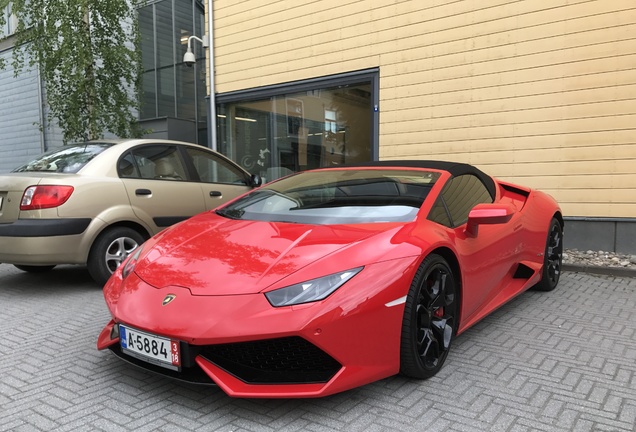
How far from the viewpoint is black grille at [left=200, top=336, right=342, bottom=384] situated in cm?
203

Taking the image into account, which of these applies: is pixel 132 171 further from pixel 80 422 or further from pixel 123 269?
pixel 80 422

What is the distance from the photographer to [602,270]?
5.34 m

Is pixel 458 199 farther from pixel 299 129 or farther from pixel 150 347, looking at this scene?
pixel 299 129

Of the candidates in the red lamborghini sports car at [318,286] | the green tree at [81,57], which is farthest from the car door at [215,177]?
the green tree at [81,57]

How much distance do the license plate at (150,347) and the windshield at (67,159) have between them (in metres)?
2.64

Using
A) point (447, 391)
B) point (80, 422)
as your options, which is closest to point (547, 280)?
point (447, 391)

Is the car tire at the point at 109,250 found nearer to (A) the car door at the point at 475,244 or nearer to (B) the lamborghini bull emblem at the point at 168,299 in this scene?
(B) the lamborghini bull emblem at the point at 168,299

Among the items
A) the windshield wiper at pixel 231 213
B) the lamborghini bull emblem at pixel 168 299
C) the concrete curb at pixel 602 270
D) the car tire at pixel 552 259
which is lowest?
the concrete curb at pixel 602 270

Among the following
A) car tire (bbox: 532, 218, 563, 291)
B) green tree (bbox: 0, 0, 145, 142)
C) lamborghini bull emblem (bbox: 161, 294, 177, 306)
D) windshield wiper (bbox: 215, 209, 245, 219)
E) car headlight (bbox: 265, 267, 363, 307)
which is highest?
green tree (bbox: 0, 0, 145, 142)

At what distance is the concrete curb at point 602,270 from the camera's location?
5219mm

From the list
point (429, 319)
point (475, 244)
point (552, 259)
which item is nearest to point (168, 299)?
point (429, 319)

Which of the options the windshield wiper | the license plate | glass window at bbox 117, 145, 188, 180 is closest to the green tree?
glass window at bbox 117, 145, 188, 180

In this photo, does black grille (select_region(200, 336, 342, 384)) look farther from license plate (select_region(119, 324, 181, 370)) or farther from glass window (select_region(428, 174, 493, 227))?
glass window (select_region(428, 174, 493, 227))

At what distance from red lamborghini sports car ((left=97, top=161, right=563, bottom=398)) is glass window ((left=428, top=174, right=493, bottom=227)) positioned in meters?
0.01
